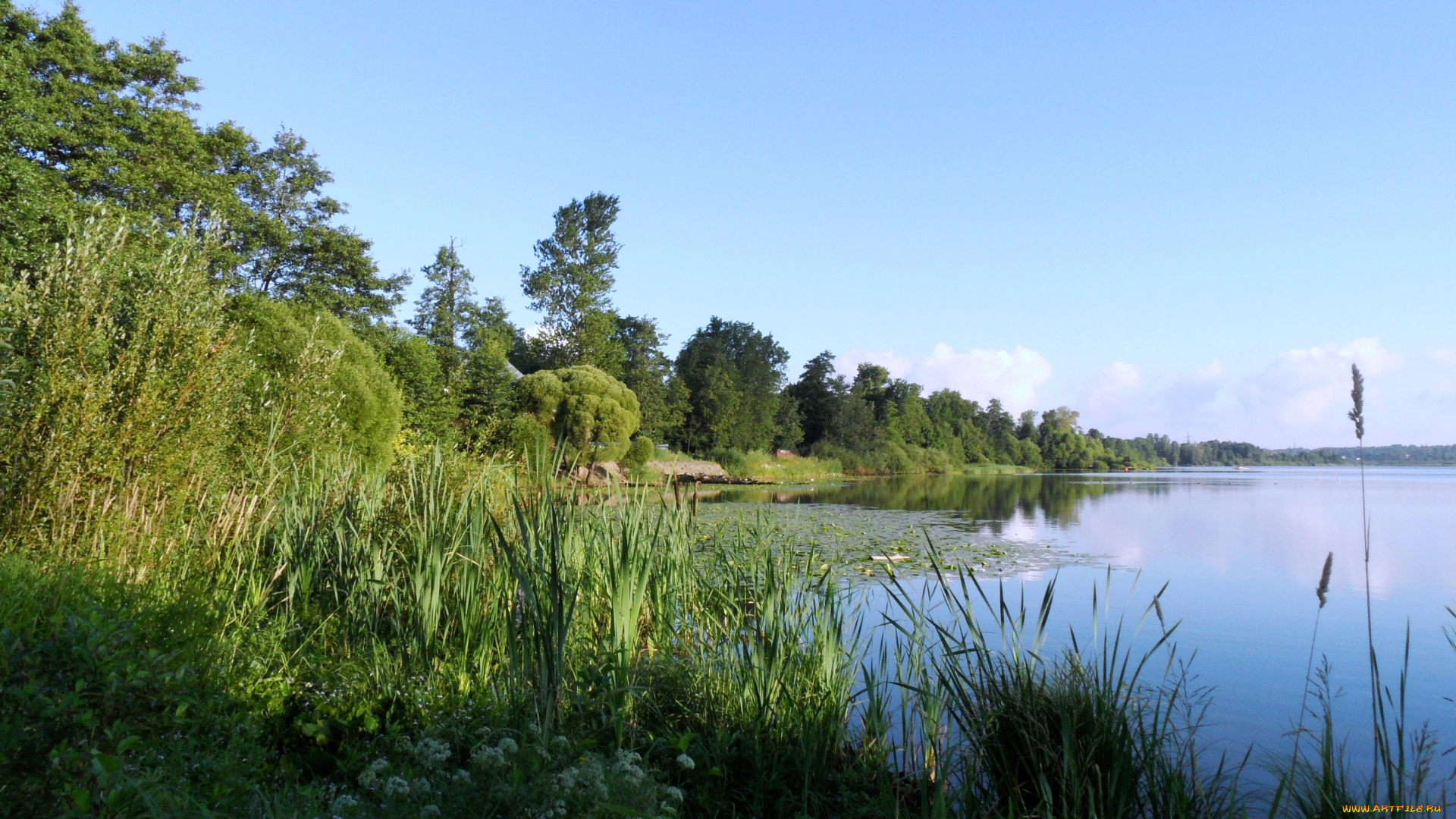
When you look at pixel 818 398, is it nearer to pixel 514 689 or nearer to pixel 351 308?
pixel 351 308

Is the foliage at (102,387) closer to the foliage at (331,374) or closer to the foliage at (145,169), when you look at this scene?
the foliage at (331,374)

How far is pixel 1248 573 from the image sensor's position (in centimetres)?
952

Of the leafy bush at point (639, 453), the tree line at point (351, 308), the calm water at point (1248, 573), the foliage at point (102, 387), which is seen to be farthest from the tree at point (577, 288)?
the foliage at point (102, 387)

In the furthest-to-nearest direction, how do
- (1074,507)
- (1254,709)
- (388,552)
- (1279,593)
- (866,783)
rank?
(1074,507), (1279,593), (1254,709), (388,552), (866,783)

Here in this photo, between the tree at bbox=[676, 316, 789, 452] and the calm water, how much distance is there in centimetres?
1626

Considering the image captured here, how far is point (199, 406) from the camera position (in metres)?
5.04

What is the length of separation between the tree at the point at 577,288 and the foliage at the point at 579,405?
649cm

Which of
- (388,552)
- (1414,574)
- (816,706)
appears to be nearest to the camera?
(816,706)

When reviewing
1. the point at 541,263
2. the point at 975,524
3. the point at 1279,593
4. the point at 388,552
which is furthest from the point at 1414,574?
the point at 541,263

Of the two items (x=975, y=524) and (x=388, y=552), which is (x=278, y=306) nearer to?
(x=388, y=552)

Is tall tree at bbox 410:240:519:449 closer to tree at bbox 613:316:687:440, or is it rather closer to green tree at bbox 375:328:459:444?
green tree at bbox 375:328:459:444

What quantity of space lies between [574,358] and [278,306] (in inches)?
719

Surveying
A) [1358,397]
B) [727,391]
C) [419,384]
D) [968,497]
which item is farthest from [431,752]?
[727,391]

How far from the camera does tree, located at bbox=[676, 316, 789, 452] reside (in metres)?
38.0
